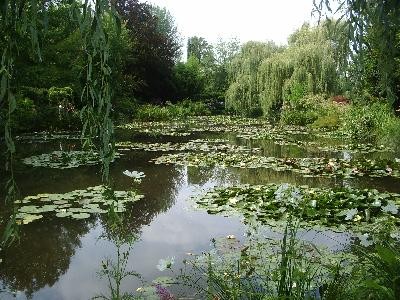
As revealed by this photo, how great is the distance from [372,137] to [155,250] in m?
9.75

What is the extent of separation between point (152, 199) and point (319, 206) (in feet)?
7.52

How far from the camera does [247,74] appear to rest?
68.8ft

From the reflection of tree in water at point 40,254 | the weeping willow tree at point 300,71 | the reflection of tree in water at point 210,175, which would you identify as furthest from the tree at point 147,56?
the reflection of tree in water at point 40,254

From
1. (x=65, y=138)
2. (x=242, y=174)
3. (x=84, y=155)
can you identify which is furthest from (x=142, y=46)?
(x=242, y=174)

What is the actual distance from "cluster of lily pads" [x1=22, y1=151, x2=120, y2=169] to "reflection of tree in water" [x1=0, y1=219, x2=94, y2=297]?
3.49 m

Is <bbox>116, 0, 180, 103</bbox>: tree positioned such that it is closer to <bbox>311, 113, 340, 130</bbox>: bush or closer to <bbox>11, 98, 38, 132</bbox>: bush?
<bbox>11, 98, 38, 132</bbox>: bush

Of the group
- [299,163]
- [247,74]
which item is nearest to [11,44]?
[299,163]

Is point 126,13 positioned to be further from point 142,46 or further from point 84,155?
point 84,155

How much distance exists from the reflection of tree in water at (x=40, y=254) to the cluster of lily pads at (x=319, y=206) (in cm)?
169

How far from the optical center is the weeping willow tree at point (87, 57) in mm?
1194

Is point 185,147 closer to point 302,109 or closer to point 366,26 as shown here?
point 366,26

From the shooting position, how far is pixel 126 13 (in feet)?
82.5

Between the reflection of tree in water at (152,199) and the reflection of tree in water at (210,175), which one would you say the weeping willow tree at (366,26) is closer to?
the reflection of tree in water at (152,199)

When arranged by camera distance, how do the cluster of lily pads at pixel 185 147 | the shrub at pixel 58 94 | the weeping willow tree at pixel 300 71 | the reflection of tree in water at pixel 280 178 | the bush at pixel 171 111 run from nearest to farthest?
the reflection of tree in water at pixel 280 178, the cluster of lily pads at pixel 185 147, the shrub at pixel 58 94, the weeping willow tree at pixel 300 71, the bush at pixel 171 111
